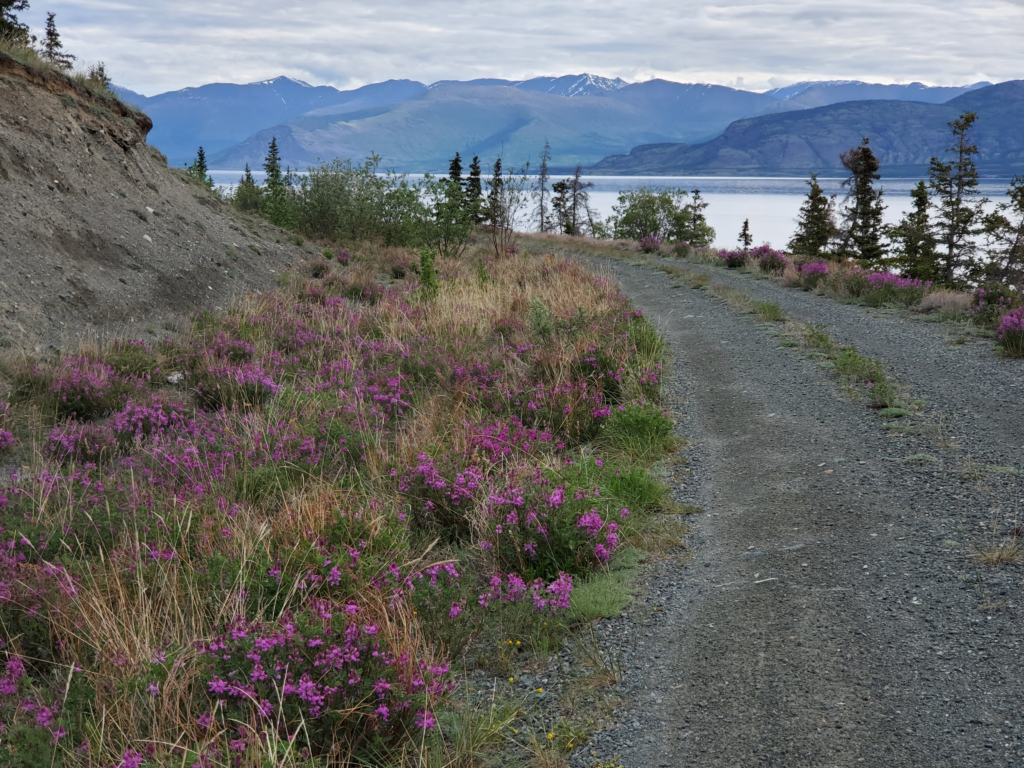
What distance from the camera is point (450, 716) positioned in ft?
9.77

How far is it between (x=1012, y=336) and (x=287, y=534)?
8691mm

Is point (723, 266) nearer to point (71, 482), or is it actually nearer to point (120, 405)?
point (120, 405)

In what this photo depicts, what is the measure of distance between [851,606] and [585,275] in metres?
12.9

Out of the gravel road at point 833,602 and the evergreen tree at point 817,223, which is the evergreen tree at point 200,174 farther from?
the evergreen tree at point 817,223

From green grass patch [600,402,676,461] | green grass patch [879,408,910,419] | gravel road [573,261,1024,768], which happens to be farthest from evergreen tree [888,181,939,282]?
green grass patch [600,402,676,461]

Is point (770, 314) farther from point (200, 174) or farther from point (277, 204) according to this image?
point (200, 174)

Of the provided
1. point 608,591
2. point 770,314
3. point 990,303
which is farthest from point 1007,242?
point 608,591

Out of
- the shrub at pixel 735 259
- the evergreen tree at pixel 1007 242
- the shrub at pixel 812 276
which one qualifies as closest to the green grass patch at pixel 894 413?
the shrub at pixel 812 276

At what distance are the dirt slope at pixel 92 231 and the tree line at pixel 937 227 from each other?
26331 millimetres

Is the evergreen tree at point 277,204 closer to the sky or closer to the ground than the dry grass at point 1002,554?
closer to the sky

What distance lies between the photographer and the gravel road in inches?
106

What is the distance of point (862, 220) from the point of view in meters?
44.3

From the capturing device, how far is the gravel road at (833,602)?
270 centimetres

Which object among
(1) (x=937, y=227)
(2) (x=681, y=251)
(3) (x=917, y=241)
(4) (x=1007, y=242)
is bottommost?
(2) (x=681, y=251)
